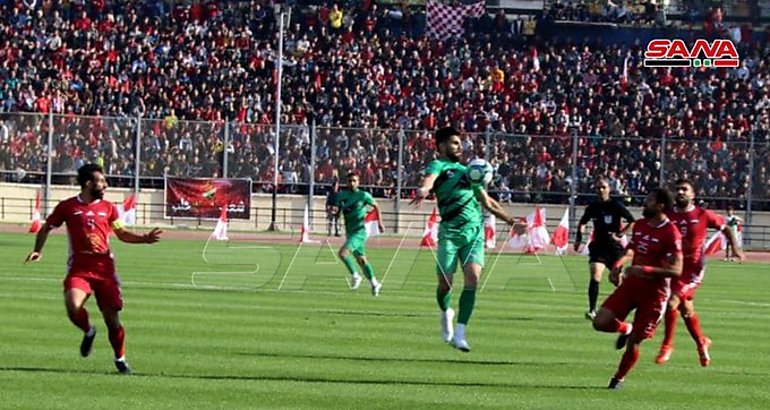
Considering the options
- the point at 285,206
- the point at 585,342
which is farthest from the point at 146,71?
the point at 585,342

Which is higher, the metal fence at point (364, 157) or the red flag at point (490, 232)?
the metal fence at point (364, 157)

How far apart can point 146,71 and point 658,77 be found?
19.2 metres

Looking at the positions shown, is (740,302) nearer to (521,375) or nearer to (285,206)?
(521,375)

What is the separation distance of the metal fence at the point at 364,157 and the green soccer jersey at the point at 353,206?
2422 cm

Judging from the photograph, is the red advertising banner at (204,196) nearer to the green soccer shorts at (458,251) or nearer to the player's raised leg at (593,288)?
the player's raised leg at (593,288)

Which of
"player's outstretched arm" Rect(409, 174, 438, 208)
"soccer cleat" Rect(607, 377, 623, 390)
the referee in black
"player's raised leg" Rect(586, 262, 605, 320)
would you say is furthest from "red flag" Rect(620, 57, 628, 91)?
"soccer cleat" Rect(607, 377, 623, 390)

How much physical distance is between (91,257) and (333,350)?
3487 millimetres

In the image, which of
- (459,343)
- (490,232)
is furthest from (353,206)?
(490,232)

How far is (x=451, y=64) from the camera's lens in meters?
60.6

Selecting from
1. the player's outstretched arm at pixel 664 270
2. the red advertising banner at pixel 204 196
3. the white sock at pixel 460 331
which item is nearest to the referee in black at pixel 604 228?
the white sock at pixel 460 331

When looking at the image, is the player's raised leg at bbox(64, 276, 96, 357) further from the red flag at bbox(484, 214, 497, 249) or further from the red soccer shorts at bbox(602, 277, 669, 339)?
the red flag at bbox(484, 214, 497, 249)

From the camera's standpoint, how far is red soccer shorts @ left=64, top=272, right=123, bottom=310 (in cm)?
1380

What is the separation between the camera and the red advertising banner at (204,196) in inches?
2066

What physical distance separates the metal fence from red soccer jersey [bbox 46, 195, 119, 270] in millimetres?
37392
